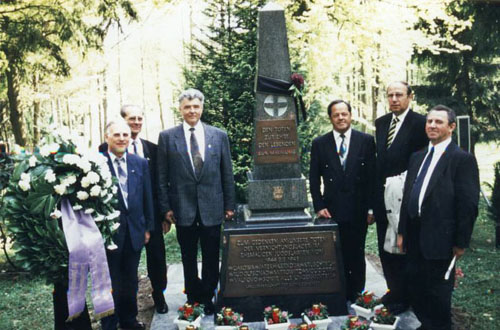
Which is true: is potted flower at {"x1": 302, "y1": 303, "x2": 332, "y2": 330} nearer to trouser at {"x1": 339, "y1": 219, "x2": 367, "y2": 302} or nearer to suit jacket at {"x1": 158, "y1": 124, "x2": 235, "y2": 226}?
trouser at {"x1": 339, "y1": 219, "x2": 367, "y2": 302}

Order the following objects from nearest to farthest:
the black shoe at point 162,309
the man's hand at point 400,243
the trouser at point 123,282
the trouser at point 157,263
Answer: the trouser at point 123,282, the man's hand at point 400,243, the trouser at point 157,263, the black shoe at point 162,309

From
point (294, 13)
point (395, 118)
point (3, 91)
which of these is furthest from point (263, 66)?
point (3, 91)

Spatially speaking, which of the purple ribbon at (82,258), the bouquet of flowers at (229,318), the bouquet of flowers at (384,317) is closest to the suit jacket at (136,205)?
the purple ribbon at (82,258)

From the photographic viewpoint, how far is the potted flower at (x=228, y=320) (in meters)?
4.29

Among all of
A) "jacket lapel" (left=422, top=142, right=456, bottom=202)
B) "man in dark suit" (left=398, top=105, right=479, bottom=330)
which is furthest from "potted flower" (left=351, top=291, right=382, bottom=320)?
"jacket lapel" (left=422, top=142, right=456, bottom=202)

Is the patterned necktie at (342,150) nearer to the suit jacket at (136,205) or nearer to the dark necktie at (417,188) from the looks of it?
the dark necktie at (417,188)

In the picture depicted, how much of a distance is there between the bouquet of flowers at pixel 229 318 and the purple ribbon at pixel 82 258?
1.08 meters

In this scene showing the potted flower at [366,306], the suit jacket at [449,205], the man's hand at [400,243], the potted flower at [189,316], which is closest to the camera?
the suit jacket at [449,205]

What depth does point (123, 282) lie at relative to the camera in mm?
4340

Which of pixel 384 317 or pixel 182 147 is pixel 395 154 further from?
pixel 182 147

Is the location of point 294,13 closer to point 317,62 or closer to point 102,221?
point 317,62

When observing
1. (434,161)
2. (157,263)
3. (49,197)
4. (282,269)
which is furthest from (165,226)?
(434,161)

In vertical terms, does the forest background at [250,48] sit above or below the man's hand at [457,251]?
above

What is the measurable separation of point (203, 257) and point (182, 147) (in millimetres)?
1149
